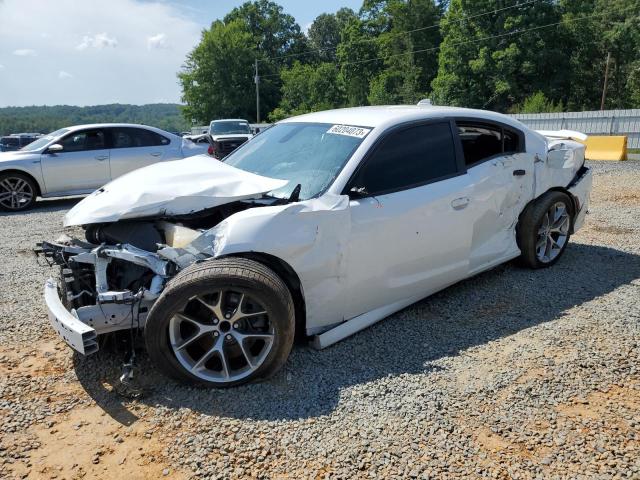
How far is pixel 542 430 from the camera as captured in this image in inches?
104

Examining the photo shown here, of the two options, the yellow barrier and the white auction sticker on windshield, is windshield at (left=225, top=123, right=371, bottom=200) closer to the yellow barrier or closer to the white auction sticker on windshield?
the white auction sticker on windshield

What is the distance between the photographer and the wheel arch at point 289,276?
3.18 m

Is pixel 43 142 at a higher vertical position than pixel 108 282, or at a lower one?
higher

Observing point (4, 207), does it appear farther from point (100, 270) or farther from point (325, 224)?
point (325, 224)

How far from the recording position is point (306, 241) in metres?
3.18

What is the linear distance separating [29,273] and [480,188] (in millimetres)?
4720

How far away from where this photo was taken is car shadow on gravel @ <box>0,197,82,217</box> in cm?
934

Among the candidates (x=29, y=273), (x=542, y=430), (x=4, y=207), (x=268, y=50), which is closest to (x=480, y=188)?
(x=542, y=430)

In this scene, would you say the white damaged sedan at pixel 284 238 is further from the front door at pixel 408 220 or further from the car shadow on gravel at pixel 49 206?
the car shadow on gravel at pixel 49 206

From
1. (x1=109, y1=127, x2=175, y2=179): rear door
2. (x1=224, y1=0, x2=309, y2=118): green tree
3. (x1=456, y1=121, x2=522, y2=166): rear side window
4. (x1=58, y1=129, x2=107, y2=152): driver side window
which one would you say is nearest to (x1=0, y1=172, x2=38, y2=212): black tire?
(x1=58, y1=129, x2=107, y2=152): driver side window

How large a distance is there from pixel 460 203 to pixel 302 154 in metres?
1.32

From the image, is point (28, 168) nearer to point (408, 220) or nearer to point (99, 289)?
point (99, 289)

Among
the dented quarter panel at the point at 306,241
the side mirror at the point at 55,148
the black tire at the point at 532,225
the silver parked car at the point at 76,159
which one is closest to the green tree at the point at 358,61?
the silver parked car at the point at 76,159

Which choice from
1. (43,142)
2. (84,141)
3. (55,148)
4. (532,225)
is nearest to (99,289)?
(532,225)
